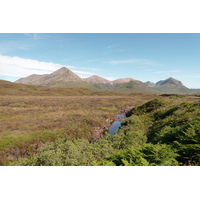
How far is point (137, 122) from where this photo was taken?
26.0 m

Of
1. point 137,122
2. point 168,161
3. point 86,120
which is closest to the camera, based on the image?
point 168,161

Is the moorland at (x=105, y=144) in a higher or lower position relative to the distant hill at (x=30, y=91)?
lower

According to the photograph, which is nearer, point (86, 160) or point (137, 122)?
point (86, 160)

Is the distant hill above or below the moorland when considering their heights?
above

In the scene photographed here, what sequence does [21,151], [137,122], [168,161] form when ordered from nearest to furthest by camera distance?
[168,161], [21,151], [137,122]

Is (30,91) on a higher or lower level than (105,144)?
higher

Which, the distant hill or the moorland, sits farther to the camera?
the distant hill

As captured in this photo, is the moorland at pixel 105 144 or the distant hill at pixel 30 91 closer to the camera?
the moorland at pixel 105 144

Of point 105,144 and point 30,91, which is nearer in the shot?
point 105,144
